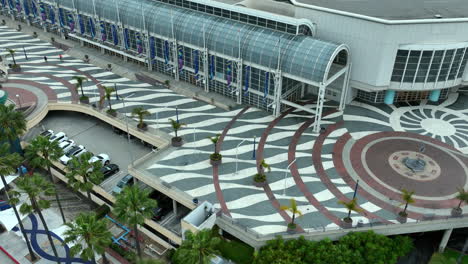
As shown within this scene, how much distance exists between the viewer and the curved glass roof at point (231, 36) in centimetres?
6309

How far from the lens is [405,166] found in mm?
58219

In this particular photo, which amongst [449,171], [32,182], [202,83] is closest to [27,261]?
[32,182]

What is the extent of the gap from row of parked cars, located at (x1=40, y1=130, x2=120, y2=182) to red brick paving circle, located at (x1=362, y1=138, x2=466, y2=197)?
124 ft

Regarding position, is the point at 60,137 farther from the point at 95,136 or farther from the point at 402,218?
the point at 402,218

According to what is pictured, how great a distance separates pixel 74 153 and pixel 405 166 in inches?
1972

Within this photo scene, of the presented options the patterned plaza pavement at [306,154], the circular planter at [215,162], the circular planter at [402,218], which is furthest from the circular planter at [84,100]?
the circular planter at [402,218]

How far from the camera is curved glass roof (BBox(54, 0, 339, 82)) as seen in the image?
63.1 metres

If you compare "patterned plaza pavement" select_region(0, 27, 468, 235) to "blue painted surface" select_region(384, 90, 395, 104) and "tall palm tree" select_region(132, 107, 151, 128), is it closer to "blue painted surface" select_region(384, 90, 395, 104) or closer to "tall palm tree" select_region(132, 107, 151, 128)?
"blue painted surface" select_region(384, 90, 395, 104)

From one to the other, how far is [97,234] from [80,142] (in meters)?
32.2

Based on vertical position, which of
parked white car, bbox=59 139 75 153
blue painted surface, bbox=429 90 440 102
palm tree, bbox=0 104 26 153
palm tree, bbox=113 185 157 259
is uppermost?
palm tree, bbox=0 104 26 153

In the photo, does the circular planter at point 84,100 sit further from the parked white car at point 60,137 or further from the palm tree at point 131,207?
the palm tree at point 131,207

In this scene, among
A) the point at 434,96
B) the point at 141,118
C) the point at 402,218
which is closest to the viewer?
the point at 402,218

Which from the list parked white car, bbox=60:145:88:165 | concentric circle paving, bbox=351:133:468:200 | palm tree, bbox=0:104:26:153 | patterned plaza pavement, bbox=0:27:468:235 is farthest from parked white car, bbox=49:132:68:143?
concentric circle paving, bbox=351:133:468:200

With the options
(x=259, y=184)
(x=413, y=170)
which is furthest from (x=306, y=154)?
(x=413, y=170)
